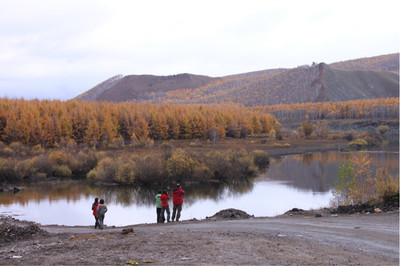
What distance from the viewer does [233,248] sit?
9328 mm

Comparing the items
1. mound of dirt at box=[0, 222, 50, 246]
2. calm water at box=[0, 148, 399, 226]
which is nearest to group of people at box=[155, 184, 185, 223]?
mound of dirt at box=[0, 222, 50, 246]

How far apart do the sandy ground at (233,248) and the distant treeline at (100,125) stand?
199ft

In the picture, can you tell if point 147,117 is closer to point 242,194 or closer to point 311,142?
point 311,142

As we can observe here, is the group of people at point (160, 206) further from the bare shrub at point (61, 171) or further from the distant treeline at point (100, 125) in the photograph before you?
the distant treeline at point (100, 125)

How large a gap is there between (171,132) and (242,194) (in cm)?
5571

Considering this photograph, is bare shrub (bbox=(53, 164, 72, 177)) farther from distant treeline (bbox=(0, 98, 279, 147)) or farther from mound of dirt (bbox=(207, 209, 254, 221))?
mound of dirt (bbox=(207, 209, 254, 221))

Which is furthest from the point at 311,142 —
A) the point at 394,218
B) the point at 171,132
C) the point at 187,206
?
the point at 394,218

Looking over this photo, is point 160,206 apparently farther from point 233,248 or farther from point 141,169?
point 141,169

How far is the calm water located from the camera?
26.9 meters

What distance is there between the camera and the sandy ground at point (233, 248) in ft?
27.3

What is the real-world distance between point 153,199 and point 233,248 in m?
24.9

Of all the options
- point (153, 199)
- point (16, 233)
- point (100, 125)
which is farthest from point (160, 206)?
point (100, 125)

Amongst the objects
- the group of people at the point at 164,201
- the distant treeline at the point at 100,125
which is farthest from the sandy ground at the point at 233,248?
the distant treeline at the point at 100,125

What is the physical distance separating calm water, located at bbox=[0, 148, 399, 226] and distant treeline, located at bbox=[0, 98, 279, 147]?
31405 mm
